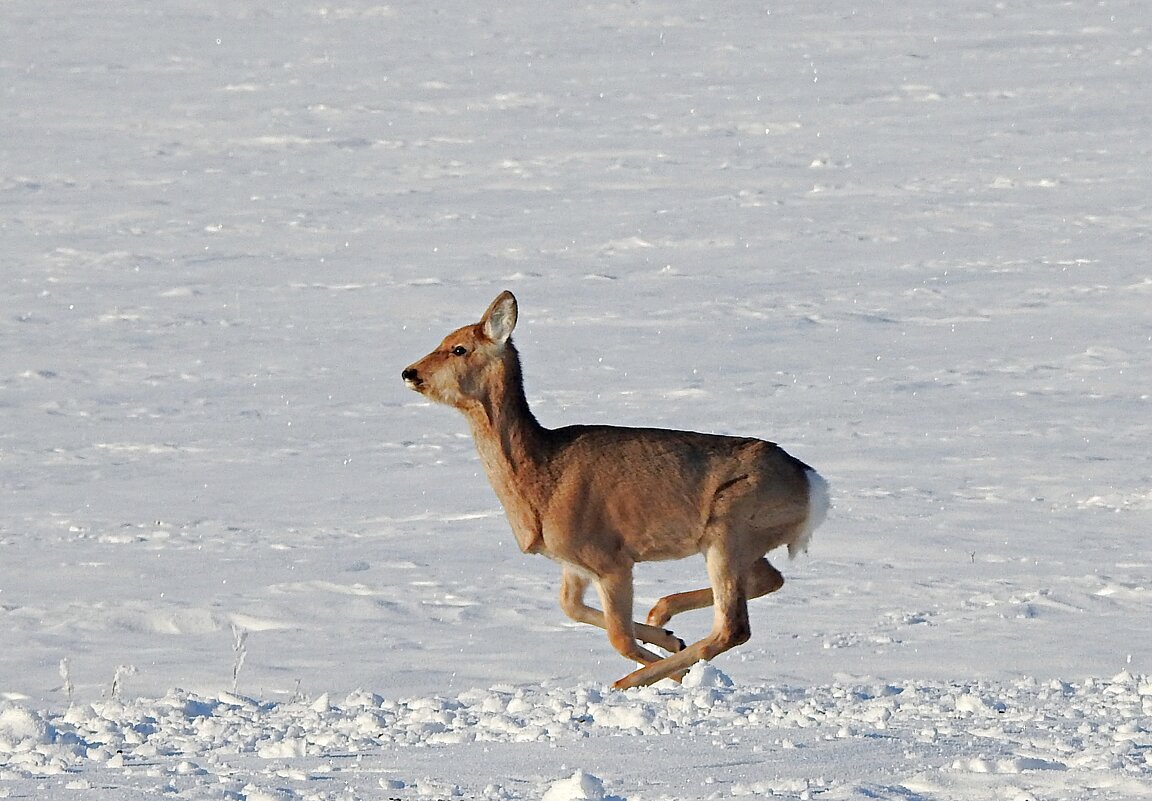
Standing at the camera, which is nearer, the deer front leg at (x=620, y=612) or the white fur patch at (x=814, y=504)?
the deer front leg at (x=620, y=612)

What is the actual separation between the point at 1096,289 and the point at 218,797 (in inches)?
635

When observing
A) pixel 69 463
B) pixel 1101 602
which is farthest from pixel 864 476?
pixel 69 463

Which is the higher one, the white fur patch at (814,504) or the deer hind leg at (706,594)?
the white fur patch at (814,504)

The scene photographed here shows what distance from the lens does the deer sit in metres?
7.88

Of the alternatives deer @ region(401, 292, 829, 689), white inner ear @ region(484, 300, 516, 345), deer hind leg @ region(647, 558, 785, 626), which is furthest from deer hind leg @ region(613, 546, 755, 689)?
white inner ear @ region(484, 300, 516, 345)

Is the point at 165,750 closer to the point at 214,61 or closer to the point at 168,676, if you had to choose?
the point at 168,676

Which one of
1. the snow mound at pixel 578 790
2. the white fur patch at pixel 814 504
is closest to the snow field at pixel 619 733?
the snow mound at pixel 578 790

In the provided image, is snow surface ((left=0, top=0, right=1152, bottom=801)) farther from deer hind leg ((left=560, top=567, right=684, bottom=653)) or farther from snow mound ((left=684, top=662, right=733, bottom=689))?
deer hind leg ((left=560, top=567, right=684, bottom=653))

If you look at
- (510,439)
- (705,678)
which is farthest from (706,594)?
(705,678)

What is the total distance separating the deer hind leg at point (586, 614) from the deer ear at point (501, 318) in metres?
0.95

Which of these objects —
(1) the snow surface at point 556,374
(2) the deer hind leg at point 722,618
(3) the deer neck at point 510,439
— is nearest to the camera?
(1) the snow surface at point 556,374

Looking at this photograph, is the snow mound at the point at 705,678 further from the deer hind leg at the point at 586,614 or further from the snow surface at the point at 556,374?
the deer hind leg at the point at 586,614

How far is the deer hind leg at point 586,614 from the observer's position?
8195 millimetres

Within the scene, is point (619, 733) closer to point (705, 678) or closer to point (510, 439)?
point (705, 678)
